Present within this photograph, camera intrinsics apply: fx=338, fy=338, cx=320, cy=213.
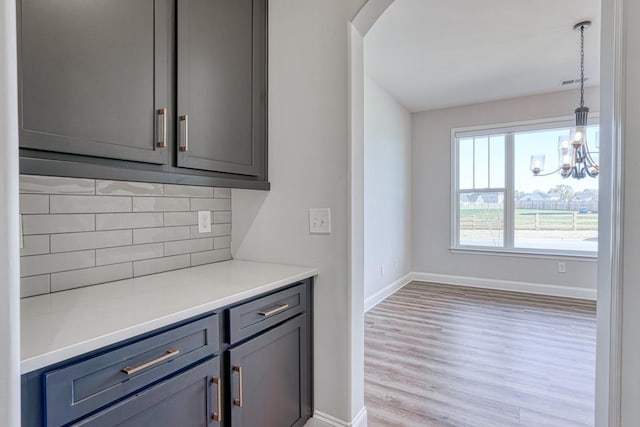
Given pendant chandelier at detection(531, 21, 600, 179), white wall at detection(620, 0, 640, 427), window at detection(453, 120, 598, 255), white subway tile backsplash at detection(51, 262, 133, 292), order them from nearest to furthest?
white wall at detection(620, 0, 640, 427) → white subway tile backsplash at detection(51, 262, 133, 292) → pendant chandelier at detection(531, 21, 600, 179) → window at detection(453, 120, 598, 255)

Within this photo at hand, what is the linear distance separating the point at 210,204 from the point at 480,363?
2.26m

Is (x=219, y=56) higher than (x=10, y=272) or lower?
higher

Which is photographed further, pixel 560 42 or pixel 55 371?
pixel 560 42

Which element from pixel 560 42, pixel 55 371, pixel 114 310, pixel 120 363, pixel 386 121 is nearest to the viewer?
pixel 55 371

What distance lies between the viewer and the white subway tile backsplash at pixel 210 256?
70.6 inches

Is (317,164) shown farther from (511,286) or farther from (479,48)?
(511,286)

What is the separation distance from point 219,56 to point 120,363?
127cm

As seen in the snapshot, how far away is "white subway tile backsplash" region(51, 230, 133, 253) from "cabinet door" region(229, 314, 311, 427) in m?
0.70

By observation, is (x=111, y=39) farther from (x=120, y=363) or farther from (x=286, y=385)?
(x=286, y=385)

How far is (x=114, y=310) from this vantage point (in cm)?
104

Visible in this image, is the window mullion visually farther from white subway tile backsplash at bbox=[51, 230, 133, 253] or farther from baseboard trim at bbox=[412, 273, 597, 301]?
white subway tile backsplash at bbox=[51, 230, 133, 253]

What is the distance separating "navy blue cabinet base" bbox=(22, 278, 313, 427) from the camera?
0.80m

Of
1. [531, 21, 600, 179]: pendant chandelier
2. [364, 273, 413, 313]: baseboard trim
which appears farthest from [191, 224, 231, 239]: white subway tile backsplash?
[531, 21, 600, 179]: pendant chandelier

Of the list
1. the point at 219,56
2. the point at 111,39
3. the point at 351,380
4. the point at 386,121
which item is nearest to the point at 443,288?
the point at 386,121
